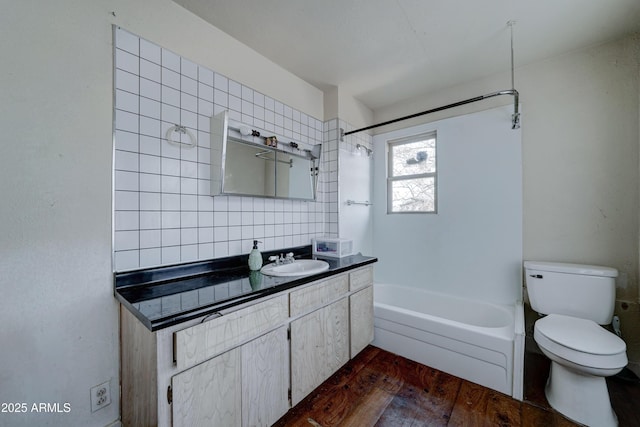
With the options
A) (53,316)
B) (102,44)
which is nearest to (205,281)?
(53,316)

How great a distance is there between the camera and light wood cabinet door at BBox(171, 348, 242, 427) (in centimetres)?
95

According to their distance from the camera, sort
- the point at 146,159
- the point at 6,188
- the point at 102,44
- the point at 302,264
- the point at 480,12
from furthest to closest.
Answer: the point at 302,264 < the point at 480,12 < the point at 146,159 < the point at 102,44 < the point at 6,188

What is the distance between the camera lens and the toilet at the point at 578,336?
1325mm

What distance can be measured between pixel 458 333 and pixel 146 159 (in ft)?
7.46

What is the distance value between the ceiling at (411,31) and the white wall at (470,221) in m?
0.51

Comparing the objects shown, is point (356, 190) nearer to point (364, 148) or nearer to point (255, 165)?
point (364, 148)

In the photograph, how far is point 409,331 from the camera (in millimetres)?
1996

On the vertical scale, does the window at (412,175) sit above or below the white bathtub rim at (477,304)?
above

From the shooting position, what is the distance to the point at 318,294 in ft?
5.16

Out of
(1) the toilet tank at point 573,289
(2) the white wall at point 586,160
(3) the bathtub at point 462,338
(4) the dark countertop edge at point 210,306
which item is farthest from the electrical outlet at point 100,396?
(2) the white wall at point 586,160

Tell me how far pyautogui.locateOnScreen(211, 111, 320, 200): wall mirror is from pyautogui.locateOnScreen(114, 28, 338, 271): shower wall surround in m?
0.09

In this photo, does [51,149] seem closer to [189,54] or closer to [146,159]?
[146,159]

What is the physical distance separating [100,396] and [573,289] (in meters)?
2.87

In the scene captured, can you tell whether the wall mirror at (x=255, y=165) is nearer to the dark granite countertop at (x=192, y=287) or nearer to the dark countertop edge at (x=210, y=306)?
the dark granite countertop at (x=192, y=287)
